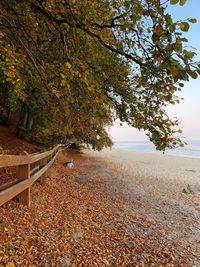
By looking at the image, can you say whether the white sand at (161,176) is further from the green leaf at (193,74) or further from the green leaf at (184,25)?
the green leaf at (184,25)

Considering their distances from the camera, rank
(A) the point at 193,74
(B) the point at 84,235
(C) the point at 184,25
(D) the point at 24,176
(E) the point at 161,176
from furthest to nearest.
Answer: (E) the point at 161,176 → (D) the point at 24,176 → (B) the point at 84,235 → (A) the point at 193,74 → (C) the point at 184,25

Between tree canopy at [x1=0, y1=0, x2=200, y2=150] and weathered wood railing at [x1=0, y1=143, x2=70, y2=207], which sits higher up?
tree canopy at [x1=0, y1=0, x2=200, y2=150]

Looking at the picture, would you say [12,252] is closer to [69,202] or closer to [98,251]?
[98,251]

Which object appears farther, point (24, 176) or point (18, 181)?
point (24, 176)

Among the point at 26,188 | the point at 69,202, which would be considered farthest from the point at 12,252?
the point at 69,202

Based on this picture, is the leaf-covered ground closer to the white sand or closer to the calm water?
the white sand

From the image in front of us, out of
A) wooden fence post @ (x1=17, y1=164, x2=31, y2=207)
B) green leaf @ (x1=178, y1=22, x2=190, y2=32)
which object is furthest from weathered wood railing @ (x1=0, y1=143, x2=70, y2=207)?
green leaf @ (x1=178, y1=22, x2=190, y2=32)

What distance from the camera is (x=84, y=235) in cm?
445

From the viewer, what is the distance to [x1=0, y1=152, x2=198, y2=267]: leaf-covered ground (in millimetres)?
3582

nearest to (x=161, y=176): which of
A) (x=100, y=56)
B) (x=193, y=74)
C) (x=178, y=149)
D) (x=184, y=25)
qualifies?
(x=178, y=149)

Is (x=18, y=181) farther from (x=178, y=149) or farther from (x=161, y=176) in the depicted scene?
(x=161, y=176)

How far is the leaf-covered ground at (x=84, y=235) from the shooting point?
11.8 feet

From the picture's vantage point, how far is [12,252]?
11.0 ft

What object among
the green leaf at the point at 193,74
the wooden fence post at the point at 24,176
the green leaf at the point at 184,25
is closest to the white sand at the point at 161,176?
the wooden fence post at the point at 24,176
